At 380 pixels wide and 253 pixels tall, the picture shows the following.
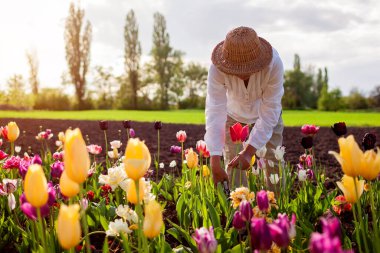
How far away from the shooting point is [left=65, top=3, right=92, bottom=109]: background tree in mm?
41312

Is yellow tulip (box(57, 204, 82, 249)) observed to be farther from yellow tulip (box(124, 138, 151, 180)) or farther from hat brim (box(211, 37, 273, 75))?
hat brim (box(211, 37, 273, 75))

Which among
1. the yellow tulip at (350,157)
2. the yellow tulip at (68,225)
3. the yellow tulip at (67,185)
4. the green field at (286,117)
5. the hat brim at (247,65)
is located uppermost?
the hat brim at (247,65)

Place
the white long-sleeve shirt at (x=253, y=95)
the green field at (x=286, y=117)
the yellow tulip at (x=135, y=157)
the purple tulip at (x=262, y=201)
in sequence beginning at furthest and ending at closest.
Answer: the green field at (x=286, y=117) → the white long-sleeve shirt at (x=253, y=95) → the purple tulip at (x=262, y=201) → the yellow tulip at (x=135, y=157)

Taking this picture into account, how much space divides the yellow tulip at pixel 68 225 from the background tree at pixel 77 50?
40.5m

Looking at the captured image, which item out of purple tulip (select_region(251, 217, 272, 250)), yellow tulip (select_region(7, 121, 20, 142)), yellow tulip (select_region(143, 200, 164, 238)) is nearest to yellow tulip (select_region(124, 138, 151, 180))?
yellow tulip (select_region(143, 200, 164, 238))

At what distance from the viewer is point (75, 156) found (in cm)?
126

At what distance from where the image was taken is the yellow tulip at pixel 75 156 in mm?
1245

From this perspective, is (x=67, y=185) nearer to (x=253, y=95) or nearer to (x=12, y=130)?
(x=12, y=130)

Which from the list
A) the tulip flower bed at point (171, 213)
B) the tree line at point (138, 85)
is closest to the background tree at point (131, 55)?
the tree line at point (138, 85)

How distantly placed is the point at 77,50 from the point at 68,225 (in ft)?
139

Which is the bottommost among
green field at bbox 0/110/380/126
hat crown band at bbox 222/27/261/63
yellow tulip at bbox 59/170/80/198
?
green field at bbox 0/110/380/126

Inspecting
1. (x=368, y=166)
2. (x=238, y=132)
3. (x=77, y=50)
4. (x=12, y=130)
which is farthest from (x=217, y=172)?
(x=77, y=50)

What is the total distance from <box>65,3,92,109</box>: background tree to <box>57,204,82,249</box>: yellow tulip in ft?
133

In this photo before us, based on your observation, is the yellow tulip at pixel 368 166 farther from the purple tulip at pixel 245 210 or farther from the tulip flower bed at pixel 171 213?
the purple tulip at pixel 245 210
